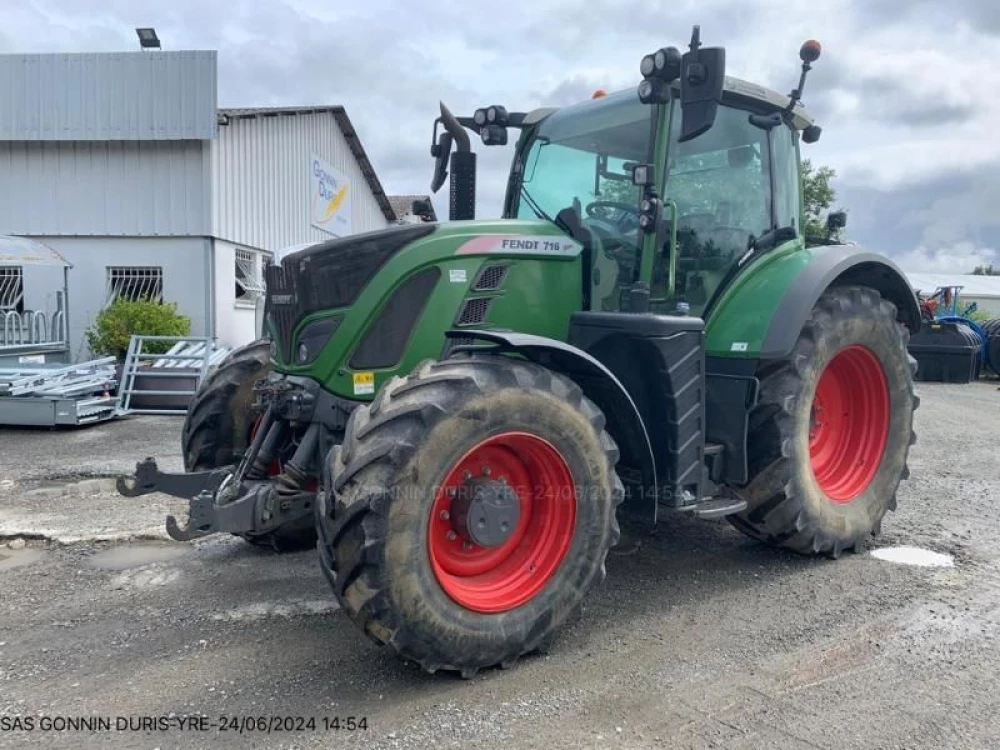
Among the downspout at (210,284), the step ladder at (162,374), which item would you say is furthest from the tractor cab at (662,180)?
the downspout at (210,284)

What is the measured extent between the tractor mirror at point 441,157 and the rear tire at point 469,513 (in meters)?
1.90

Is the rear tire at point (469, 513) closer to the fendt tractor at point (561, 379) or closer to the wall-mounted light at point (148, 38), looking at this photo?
the fendt tractor at point (561, 379)

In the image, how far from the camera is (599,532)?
3561 millimetres

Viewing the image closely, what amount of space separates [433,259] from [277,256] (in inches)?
36.5

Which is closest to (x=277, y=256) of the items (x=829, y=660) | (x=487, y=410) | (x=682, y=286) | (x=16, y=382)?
(x=487, y=410)

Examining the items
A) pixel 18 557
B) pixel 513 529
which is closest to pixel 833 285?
pixel 513 529

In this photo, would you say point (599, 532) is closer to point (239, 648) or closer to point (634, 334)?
point (634, 334)

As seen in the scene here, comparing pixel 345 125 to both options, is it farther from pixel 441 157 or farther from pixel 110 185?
pixel 441 157

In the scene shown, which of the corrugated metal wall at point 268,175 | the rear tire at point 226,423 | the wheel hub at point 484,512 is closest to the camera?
the wheel hub at point 484,512

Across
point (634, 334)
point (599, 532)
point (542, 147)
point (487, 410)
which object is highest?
point (542, 147)

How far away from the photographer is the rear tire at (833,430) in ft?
14.7

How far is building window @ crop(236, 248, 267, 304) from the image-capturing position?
15.4 metres

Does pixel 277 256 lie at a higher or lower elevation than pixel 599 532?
higher

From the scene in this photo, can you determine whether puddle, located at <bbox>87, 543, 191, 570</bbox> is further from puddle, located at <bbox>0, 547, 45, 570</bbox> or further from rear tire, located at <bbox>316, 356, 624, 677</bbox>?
rear tire, located at <bbox>316, 356, 624, 677</bbox>
